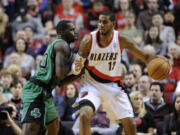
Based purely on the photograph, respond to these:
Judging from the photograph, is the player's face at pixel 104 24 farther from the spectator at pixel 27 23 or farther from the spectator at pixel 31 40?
the spectator at pixel 27 23

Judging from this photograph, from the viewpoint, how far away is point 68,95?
9148 millimetres

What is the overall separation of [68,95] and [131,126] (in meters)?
3.02

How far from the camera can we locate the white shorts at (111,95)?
21.0ft

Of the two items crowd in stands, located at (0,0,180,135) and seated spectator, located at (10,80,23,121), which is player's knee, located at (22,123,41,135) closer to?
crowd in stands, located at (0,0,180,135)

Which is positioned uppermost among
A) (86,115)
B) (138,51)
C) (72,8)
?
(72,8)

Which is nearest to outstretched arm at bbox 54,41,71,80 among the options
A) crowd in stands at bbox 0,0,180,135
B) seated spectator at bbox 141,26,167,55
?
crowd in stands at bbox 0,0,180,135

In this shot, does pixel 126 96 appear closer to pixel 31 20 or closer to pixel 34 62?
pixel 34 62

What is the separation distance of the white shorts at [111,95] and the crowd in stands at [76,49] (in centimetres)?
72

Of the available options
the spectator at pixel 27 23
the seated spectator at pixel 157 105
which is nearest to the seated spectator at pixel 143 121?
the seated spectator at pixel 157 105

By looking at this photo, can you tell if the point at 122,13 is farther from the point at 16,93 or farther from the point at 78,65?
the point at 78,65

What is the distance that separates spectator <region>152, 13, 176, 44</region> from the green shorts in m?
5.87

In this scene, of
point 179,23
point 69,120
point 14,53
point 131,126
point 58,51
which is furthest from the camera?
point 179,23

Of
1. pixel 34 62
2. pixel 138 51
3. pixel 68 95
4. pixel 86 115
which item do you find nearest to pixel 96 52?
pixel 138 51

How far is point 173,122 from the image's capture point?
7734 mm
